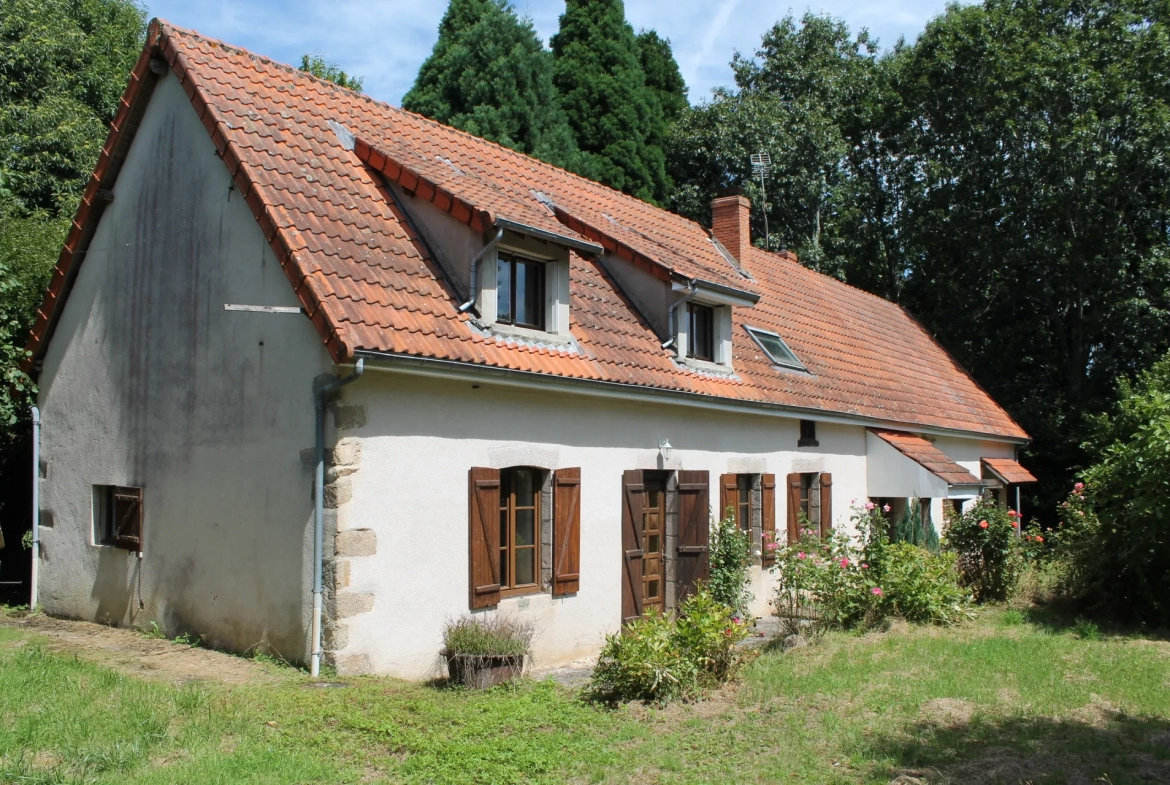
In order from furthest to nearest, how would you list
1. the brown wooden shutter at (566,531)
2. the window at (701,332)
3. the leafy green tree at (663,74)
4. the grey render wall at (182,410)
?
1. the leafy green tree at (663,74)
2. the window at (701,332)
3. the brown wooden shutter at (566,531)
4. the grey render wall at (182,410)

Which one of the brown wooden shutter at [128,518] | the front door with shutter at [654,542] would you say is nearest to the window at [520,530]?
the front door with shutter at [654,542]

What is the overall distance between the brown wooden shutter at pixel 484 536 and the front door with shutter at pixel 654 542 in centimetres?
281

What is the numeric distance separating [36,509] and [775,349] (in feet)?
36.1

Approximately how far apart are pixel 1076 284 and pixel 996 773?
21496 millimetres

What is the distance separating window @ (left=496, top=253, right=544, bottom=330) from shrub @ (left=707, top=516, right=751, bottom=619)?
383 centimetres

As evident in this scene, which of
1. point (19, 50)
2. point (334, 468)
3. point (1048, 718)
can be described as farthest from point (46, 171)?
point (1048, 718)

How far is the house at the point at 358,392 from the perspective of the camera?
364 inches

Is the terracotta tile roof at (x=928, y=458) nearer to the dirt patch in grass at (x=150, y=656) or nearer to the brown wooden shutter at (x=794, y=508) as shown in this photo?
the brown wooden shutter at (x=794, y=508)

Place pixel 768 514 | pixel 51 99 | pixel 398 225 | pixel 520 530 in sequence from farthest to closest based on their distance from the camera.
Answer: pixel 51 99, pixel 768 514, pixel 398 225, pixel 520 530

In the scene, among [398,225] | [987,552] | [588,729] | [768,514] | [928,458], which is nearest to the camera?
[588,729]

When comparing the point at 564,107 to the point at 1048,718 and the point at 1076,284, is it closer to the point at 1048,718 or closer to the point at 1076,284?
the point at 1076,284

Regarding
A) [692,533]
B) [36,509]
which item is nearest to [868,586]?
[692,533]

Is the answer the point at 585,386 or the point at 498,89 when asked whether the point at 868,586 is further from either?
the point at 498,89

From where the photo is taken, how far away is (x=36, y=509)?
1272 centimetres
